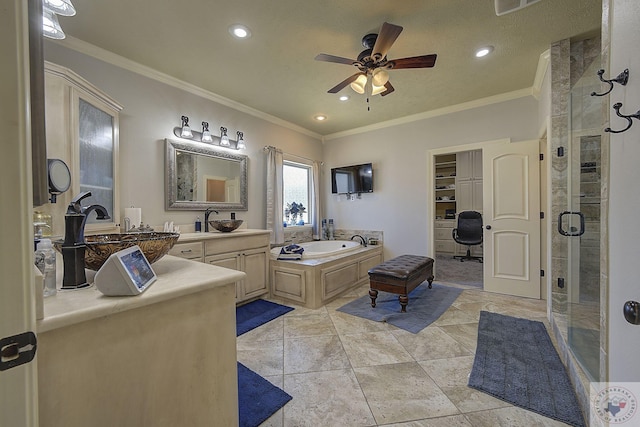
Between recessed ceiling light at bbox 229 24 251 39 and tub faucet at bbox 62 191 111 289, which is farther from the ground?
recessed ceiling light at bbox 229 24 251 39

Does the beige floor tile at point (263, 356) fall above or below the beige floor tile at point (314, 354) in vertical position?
below

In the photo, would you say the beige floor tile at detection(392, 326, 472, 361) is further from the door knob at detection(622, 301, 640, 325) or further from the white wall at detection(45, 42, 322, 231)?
the white wall at detection(45, 42, 322, 231)

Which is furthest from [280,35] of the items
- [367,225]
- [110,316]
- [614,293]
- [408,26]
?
[367,225]

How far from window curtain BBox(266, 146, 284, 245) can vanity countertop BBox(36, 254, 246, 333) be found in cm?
281

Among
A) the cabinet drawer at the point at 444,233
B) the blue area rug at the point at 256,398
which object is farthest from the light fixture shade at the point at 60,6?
the cabinet drawer at the point at 444,233

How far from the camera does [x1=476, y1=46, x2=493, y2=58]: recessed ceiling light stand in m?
2.40

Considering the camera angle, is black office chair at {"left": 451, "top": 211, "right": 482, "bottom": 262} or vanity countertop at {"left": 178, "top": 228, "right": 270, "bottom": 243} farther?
black office chair at {"left": 451, "top": 211, "right": 482, "bottom": 262}

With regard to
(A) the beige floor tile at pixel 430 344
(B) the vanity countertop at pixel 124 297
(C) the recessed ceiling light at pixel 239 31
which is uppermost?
(C) the recessed ceiling light at pixel 239 31

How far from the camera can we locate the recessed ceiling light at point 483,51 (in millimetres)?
2402

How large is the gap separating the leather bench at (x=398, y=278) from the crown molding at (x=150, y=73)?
2.82m

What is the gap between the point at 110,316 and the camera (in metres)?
0.74

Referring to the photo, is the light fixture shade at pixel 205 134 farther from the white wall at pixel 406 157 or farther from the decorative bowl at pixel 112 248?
the white wall at pixel 406 157

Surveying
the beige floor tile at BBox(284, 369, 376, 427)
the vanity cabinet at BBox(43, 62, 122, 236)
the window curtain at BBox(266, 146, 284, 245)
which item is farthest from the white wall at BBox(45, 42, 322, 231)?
the beige floor tile at BBox(284, 369, 376, 427)

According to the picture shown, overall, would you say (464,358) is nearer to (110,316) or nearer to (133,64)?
(110,316)
